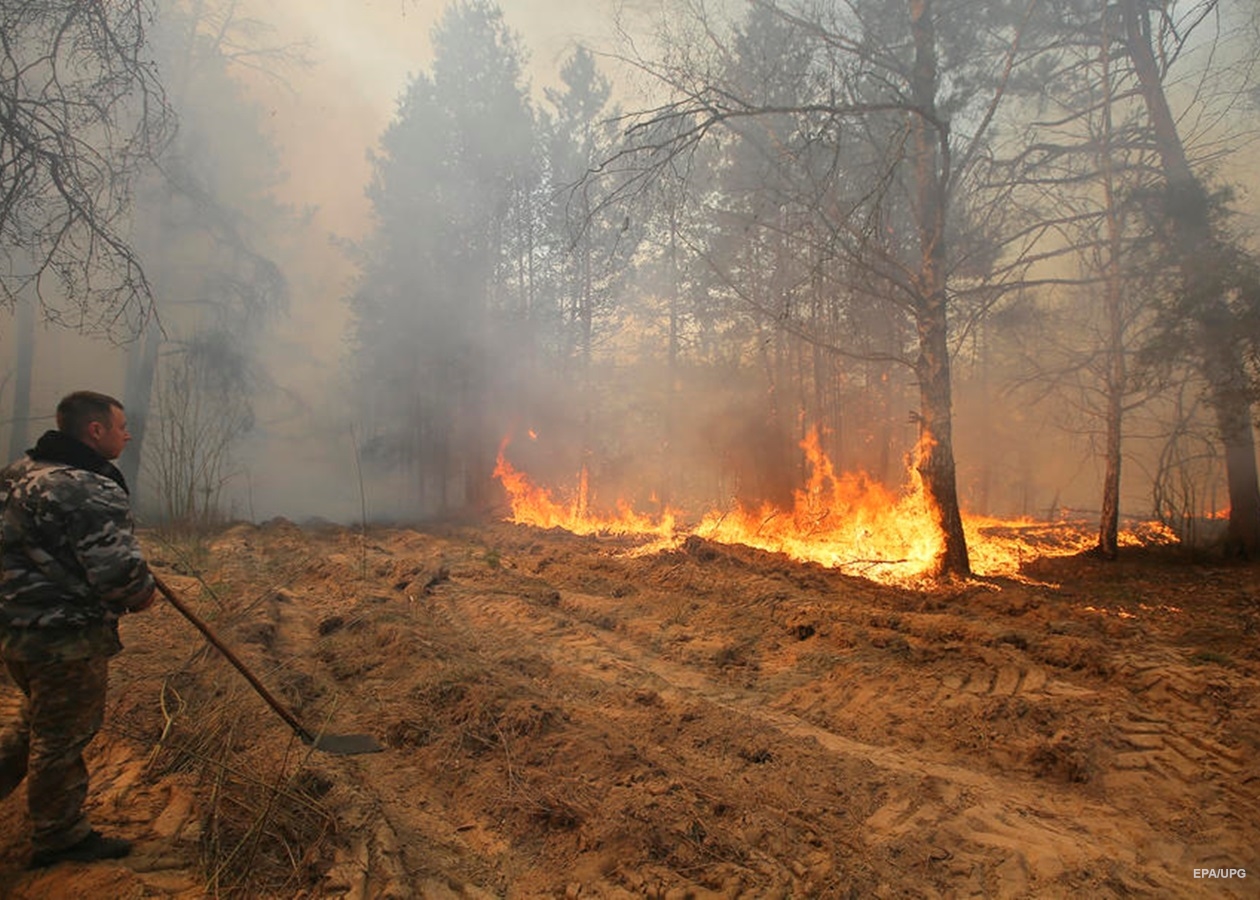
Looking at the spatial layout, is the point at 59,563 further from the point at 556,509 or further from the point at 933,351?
the point at 556,509

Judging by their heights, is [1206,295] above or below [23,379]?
below

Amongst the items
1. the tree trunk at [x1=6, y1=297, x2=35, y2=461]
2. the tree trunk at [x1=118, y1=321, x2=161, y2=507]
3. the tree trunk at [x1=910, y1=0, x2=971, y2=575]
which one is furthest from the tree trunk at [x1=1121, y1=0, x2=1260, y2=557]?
the tree trunk at [x1=6, y1=297, x2=35, y2=461]

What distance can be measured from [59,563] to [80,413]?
2.28 feet

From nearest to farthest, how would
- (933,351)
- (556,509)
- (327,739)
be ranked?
(327,739)
(933,351)
(556,509)

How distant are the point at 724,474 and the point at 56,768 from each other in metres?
19.6

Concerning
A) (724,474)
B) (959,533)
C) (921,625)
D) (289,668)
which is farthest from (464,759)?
(724,474)

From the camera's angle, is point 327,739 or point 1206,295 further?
point 1206,295

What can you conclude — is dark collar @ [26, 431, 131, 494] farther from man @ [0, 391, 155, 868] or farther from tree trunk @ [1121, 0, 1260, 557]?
tree trunk @ [1121, 0, 1260, 557]

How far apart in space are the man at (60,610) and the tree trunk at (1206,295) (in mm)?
11516

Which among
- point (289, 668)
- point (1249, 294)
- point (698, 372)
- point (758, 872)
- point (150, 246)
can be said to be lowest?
point (758, 872)

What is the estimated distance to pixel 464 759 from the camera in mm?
4086

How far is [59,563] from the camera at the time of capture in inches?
114

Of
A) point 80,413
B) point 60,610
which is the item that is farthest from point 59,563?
point 80,413

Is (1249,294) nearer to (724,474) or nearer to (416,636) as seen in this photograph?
(416,636)
